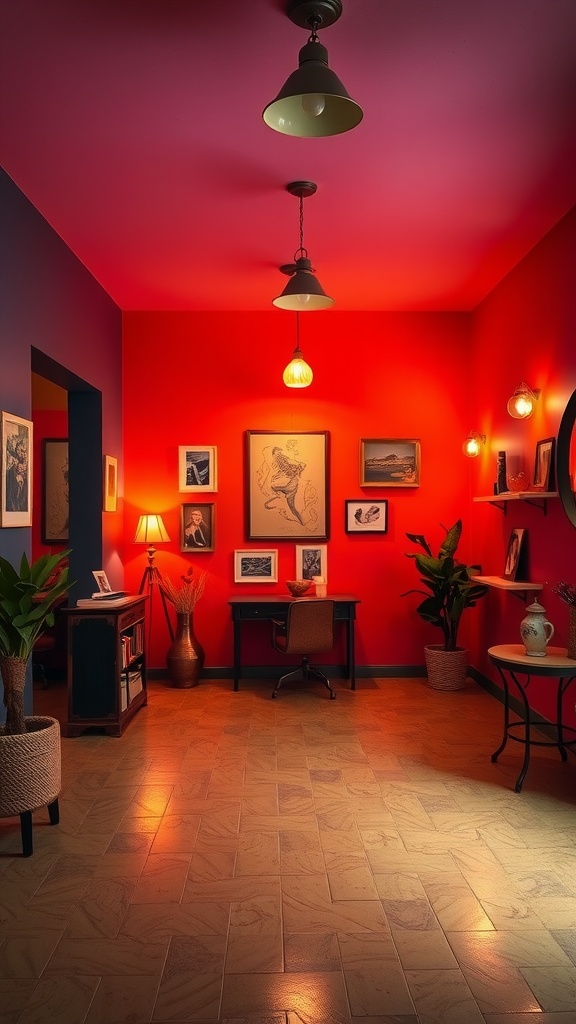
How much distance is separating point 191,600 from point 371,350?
2778 mm

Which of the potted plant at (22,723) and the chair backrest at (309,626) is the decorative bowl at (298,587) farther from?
the potted plant at (22,723)

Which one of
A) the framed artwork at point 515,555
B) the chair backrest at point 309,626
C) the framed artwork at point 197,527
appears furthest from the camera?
the framed artwork at point 197,527

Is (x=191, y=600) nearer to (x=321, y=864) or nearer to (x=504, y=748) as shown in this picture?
(x=504, y=748)

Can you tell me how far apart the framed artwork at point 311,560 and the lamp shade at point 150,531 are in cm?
121

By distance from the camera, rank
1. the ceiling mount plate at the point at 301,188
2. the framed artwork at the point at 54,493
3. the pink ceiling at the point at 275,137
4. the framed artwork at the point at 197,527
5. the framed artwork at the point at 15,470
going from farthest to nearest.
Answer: the framed artwork at the point at 54,493 < the framed artwork at the point at 197,527 < the ceiling mount plate at the point at 301,188 < the framed artwork at the point at 15,470 < the pink ceiling at the point at 275,137

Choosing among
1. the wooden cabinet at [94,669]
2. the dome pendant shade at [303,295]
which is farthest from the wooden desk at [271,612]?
the dome pendant shade at [303,295]

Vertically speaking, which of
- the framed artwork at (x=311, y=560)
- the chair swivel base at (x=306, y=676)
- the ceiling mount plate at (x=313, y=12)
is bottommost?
the chair swivel base at (x=306, y=676)

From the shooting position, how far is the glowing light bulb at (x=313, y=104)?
2.53 metres

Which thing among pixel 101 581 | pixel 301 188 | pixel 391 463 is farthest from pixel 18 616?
pixel 391 463

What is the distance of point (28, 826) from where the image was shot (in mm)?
3217

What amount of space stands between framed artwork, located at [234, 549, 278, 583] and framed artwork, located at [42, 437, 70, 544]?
1972 millimetres

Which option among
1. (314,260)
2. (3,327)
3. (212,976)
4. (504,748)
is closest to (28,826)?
(212,976)

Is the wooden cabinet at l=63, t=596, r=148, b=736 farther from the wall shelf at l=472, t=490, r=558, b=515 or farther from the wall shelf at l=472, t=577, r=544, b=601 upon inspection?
the wall shelf at l=472, t=490, r=558, b=515

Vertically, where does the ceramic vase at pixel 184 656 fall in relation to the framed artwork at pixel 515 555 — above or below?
below
